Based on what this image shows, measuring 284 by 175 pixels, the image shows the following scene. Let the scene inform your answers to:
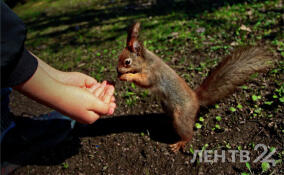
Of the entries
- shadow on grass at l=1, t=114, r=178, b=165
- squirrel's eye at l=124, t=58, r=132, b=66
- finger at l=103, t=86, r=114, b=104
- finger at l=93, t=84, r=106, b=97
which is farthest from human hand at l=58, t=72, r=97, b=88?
shadow on grass at l=1, t=114, r=178, b=165

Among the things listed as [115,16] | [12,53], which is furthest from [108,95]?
[115,16]

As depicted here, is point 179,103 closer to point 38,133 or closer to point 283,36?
point 38,133

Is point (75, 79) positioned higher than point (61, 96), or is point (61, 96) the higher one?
point (61, 96)

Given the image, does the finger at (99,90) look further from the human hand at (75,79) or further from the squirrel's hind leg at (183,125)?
the squirrel's hind leg at (183,125)

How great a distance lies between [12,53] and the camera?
1.00m

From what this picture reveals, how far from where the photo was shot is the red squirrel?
1922 millimetres

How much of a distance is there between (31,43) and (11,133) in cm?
346

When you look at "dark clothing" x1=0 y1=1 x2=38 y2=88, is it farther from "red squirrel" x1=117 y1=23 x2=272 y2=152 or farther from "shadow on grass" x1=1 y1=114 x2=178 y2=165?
"shadow on grass" x1=1 y1=114 x2=178 y2=165

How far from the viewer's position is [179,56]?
10.5 feet

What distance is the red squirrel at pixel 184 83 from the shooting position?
1922 mm

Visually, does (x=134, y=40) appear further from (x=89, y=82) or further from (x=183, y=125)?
(x=183, y=125)

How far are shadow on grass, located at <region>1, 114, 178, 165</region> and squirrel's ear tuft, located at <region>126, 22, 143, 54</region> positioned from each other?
78 centimetres

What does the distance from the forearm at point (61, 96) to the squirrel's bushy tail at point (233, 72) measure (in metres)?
1.09

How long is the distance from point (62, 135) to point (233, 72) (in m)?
1.89
